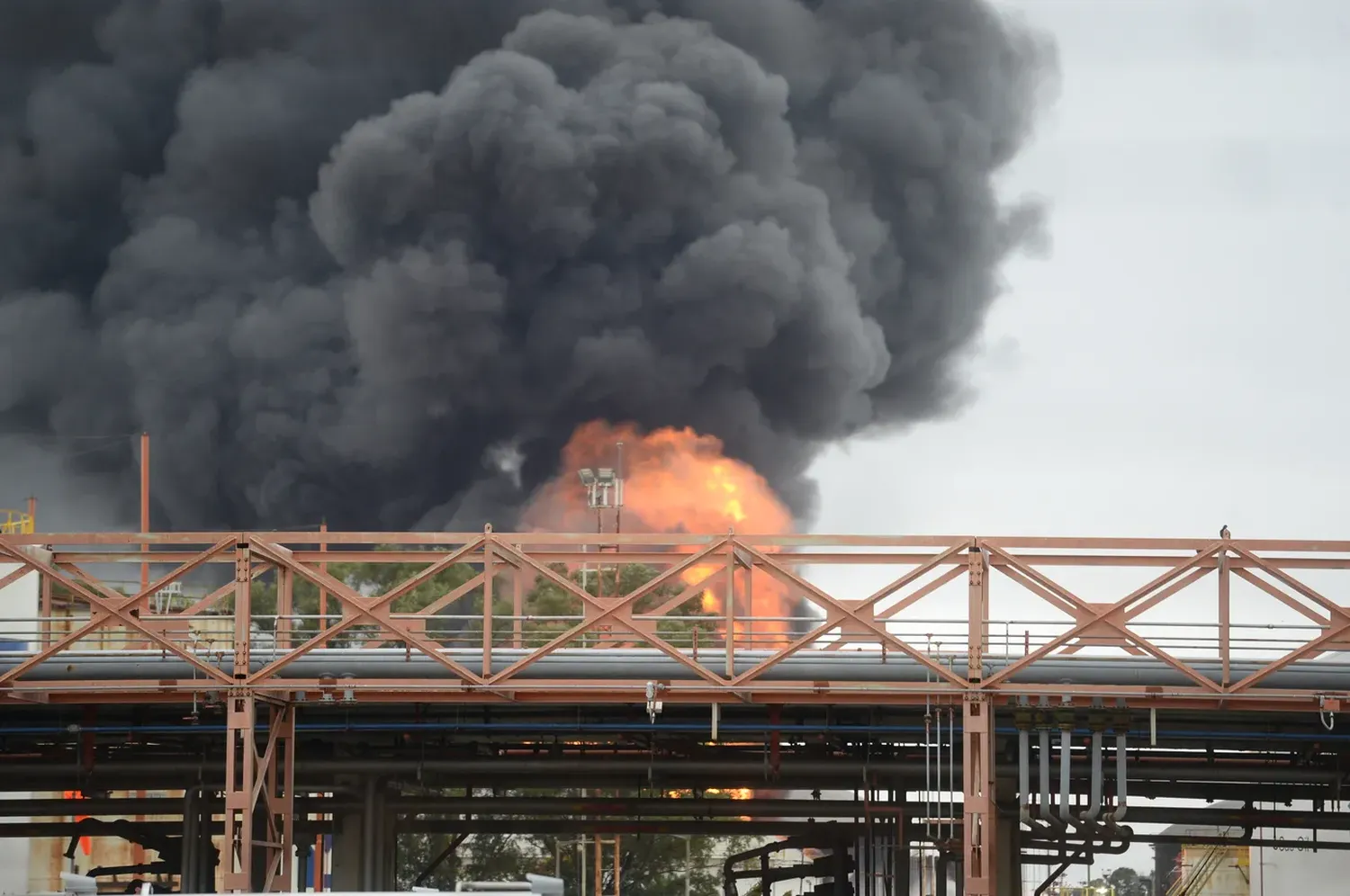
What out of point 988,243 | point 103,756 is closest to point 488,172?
point 988,243

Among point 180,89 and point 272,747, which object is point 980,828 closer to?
point 272,747

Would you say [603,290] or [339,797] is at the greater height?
[603,290]

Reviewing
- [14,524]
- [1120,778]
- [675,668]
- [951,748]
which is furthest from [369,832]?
[14,524]

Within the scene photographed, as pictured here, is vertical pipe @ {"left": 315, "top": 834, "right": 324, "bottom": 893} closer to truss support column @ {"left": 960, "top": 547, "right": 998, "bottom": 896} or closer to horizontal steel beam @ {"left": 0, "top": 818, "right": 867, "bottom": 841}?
horizontal steel beam @ {"left": 0, "top": 818, "right": 867, "bottom": 841}

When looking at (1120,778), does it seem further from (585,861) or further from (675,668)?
(585,861)

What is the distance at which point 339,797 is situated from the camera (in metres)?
38.0

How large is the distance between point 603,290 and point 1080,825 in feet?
228

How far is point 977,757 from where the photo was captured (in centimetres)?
2997

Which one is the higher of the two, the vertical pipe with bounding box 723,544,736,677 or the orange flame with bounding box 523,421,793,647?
the orange flame with bounding box 523,421,793,647

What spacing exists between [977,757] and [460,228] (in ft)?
245

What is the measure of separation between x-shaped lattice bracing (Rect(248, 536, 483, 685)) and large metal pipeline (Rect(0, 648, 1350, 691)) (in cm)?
61

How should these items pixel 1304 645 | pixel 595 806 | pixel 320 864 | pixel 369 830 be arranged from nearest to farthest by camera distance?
pixel 1304 645, pixel 369 830, pixel 595 806, pixel 320 864

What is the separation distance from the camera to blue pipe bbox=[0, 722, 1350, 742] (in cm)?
3250

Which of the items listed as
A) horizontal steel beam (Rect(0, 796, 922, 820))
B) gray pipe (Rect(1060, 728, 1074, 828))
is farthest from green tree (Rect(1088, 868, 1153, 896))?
gray pipe (Rect(1060, 728, 1074, 828))
